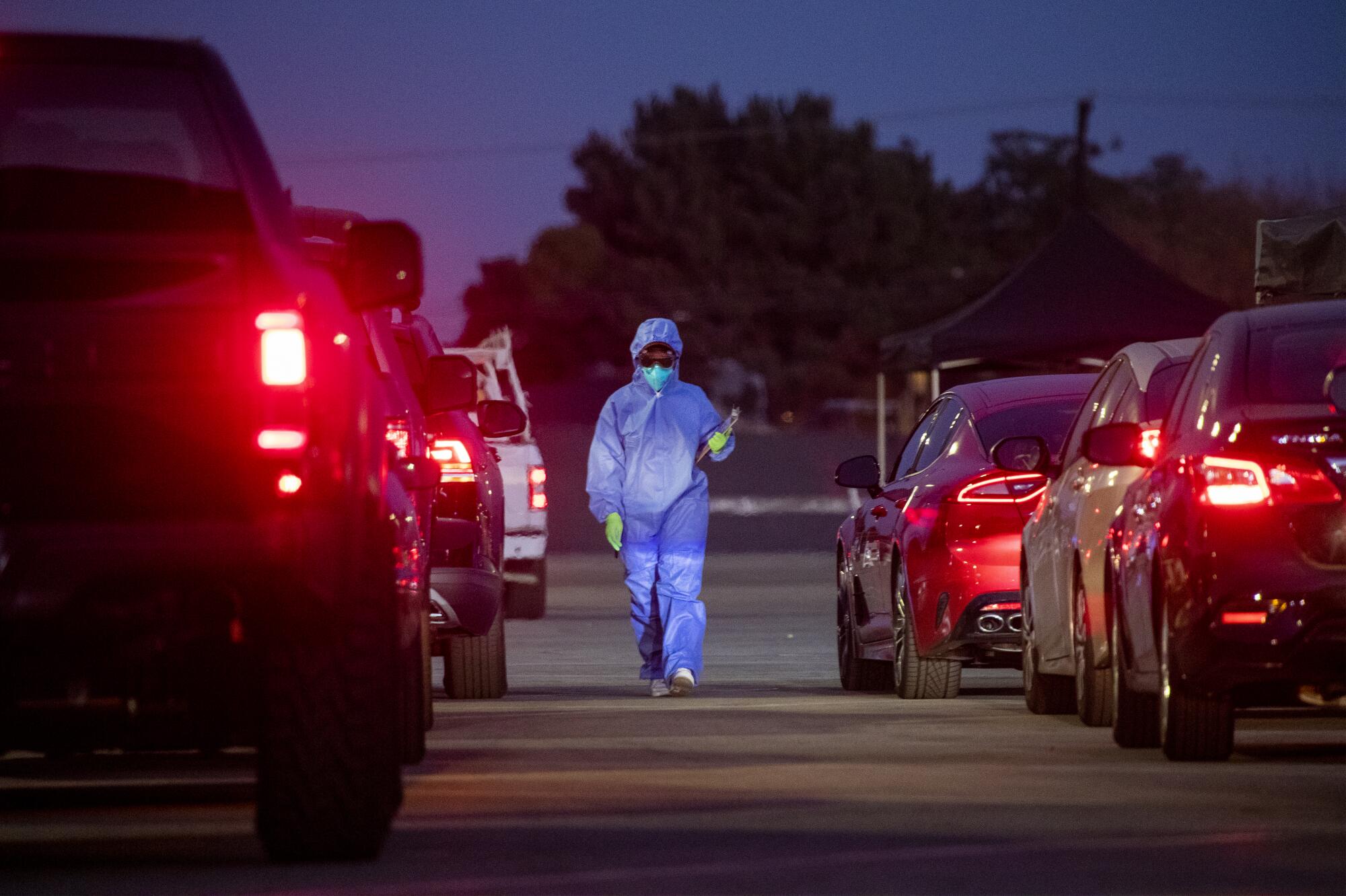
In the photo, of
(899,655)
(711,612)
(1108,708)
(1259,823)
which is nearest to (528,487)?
(711,612)

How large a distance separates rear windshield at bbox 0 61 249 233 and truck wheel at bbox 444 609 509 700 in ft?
20.4

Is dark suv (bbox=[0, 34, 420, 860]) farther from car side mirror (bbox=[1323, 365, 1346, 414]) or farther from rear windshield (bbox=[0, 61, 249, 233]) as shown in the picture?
car side mirror (bbox=[1323, 365, 1346, 414])

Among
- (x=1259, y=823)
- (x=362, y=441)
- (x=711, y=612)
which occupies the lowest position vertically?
(x=711, y=612)

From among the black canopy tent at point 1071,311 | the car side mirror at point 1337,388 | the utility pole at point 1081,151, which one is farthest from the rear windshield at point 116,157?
the utility pole at point 1081,151

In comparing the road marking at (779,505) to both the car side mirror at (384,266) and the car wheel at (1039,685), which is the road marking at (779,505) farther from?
the car side mirror at (384,266)

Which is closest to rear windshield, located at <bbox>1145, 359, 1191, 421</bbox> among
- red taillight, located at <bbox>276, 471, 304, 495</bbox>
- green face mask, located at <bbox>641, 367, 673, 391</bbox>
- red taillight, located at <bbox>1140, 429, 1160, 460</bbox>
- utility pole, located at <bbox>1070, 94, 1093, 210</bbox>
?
red taillight, located at <bbox>1140, 429, 1160, 460</bbox>

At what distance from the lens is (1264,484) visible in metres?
8.26

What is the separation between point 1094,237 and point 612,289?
55.8 m

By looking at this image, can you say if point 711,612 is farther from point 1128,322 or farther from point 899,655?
point 899,655

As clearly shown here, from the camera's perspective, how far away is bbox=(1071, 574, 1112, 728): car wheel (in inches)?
400

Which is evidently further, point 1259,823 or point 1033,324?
point 1033,324

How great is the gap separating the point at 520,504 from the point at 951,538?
373 inches

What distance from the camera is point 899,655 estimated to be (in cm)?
1230

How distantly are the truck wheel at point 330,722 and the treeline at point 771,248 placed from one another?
241ft
